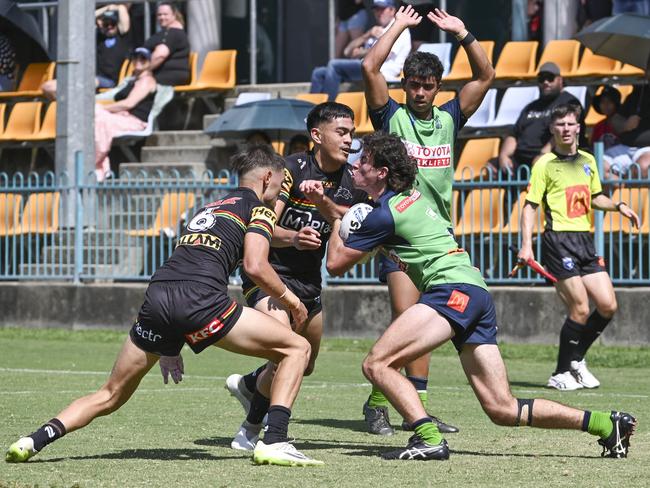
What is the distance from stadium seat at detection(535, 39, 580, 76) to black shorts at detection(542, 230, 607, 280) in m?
8.25

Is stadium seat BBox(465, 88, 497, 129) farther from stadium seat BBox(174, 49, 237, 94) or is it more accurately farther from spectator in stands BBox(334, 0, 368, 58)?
stadium seat BBox(174, 49, 237, 94)

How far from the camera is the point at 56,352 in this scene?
15922mm

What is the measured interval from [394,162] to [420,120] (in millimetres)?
1435

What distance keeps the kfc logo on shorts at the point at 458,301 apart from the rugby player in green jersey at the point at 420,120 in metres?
1.40

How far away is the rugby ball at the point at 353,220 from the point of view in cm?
799

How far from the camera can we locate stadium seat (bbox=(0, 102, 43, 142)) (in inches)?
939

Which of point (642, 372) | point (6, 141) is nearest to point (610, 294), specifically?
point (642, 372)

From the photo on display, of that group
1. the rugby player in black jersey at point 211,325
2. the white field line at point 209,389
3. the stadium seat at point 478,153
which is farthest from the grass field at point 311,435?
the stadium seat at point 478,153

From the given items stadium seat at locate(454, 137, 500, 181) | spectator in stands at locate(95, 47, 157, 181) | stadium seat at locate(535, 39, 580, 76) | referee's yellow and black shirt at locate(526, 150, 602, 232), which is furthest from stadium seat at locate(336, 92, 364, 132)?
referee's yellow and black shirt at locate(526, 150, 602, 232)

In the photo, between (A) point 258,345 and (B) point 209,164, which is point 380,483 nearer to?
(A) point 258,345

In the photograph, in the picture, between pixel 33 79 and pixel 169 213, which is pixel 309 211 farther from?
pixel 33 79

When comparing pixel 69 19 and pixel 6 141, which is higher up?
pixel 69 19

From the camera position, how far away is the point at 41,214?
61.9 feet

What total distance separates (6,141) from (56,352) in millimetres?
8998
